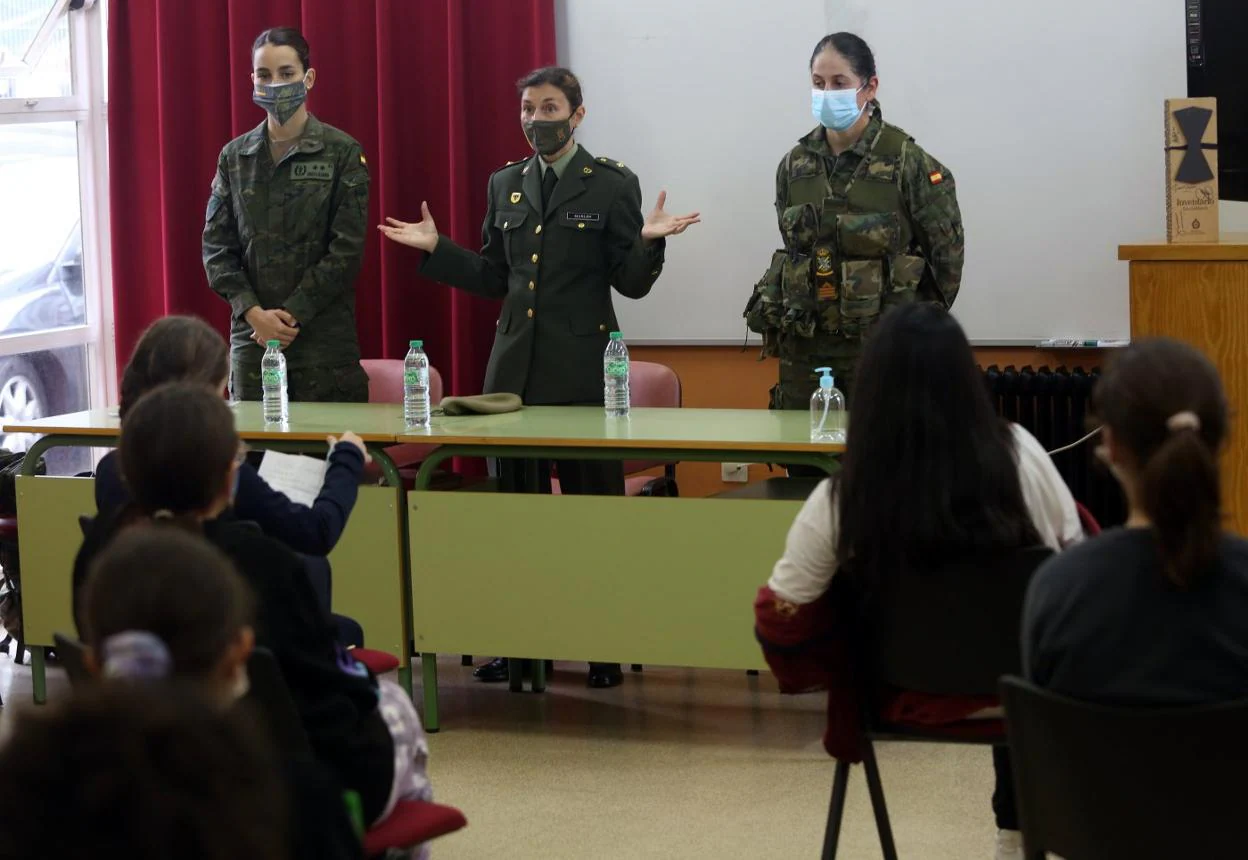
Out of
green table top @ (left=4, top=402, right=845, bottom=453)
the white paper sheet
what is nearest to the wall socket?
green table top @ (left=4, top=402, right=845, bottom=453)

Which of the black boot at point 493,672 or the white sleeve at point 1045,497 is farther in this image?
the black boot at point 493,672

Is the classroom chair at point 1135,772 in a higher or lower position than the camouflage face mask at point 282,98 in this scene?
lower

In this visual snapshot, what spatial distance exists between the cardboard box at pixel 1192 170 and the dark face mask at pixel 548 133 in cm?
176

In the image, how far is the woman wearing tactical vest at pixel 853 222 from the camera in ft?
14.3

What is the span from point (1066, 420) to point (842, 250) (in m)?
1.06

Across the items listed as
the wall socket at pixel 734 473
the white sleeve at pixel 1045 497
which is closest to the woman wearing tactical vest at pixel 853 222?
the wall socket at pixel 734 473

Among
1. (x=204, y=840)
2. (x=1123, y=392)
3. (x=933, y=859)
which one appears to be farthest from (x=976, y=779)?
(x=204, y=840)

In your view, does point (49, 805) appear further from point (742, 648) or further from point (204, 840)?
point (742, 648)

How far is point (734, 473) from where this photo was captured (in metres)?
5.51

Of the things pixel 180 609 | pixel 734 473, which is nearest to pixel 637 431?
pixel 734 473

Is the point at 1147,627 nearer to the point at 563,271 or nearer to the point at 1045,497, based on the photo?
the point at 1045,497

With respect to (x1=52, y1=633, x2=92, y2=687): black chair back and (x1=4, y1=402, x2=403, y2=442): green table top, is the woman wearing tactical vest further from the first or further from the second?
(x1=52, y1=633, x2=92, y2=687): black chair back

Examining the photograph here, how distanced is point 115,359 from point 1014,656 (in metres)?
4.67

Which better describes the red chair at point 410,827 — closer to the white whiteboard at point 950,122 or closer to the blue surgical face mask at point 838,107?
the blue surgical face mask at point 838,107
